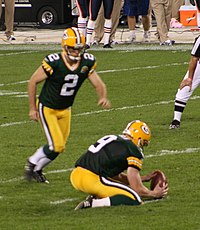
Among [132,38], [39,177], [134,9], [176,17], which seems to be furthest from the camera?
[176,17]

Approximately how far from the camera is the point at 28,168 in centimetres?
980

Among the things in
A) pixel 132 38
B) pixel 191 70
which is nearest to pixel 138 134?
pixel 191 70

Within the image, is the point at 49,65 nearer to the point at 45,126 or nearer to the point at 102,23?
the point at 45,126

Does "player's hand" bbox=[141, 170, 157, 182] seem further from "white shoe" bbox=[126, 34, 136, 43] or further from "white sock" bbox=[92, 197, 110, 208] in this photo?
"white shoe" bbox=[126, 34, 136, 43]

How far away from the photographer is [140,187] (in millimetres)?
8773

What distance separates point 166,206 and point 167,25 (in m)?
12.1

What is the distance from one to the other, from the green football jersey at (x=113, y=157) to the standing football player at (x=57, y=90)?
2.64 ft

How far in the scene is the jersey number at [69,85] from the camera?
9648 millimetres

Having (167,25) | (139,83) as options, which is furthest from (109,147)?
(167,25)

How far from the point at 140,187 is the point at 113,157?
332 millimetres

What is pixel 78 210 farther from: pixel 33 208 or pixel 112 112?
pixel 112 112

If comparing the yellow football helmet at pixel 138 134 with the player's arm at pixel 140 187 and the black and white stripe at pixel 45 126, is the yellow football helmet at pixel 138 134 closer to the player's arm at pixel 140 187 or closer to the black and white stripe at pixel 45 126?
the player's arm at pixel 140 187

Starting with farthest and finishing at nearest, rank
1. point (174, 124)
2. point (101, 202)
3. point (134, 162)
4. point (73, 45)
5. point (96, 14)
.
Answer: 1. point (96, 14)
2. point (174, 124)
3. point (73, 45)
4. point (101, 202)
5. point (134, 162)

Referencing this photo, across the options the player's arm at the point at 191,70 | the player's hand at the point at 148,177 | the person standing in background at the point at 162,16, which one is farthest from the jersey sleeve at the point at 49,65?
the person standing in background at the point at 162,16
